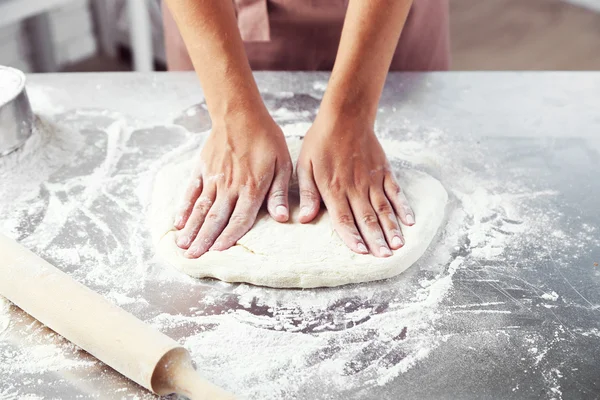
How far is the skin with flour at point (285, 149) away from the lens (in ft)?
4.06

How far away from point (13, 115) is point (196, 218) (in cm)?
55

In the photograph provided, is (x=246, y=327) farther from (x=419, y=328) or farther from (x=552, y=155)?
(x=552, y=155)

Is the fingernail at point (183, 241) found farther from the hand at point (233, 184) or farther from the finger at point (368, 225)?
the finger at point (368, 225)

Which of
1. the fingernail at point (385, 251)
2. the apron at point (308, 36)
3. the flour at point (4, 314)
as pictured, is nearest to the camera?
the flour at point (4, 314)

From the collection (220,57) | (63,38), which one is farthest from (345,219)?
(63,38)

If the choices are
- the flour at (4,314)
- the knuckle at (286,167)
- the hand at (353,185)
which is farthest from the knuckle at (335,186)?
the flour at (4,314)

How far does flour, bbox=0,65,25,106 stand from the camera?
142 cm

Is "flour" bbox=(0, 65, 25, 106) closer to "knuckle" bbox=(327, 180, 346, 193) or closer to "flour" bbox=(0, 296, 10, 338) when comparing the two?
"flour" bbox=(0, 296, 10, 338)

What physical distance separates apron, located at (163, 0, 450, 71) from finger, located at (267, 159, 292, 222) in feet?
1.72

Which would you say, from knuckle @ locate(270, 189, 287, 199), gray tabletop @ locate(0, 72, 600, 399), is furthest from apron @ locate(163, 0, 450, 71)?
knuckle @ locate(270, 189, 287, 199)

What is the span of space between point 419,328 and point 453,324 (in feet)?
0.20

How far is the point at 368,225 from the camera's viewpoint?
122 cm

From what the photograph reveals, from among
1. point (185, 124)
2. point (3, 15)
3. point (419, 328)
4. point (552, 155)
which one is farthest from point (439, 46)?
point (3, 15)

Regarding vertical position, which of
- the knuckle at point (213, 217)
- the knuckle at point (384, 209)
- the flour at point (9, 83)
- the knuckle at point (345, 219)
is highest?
the flour at point (9, 83)
